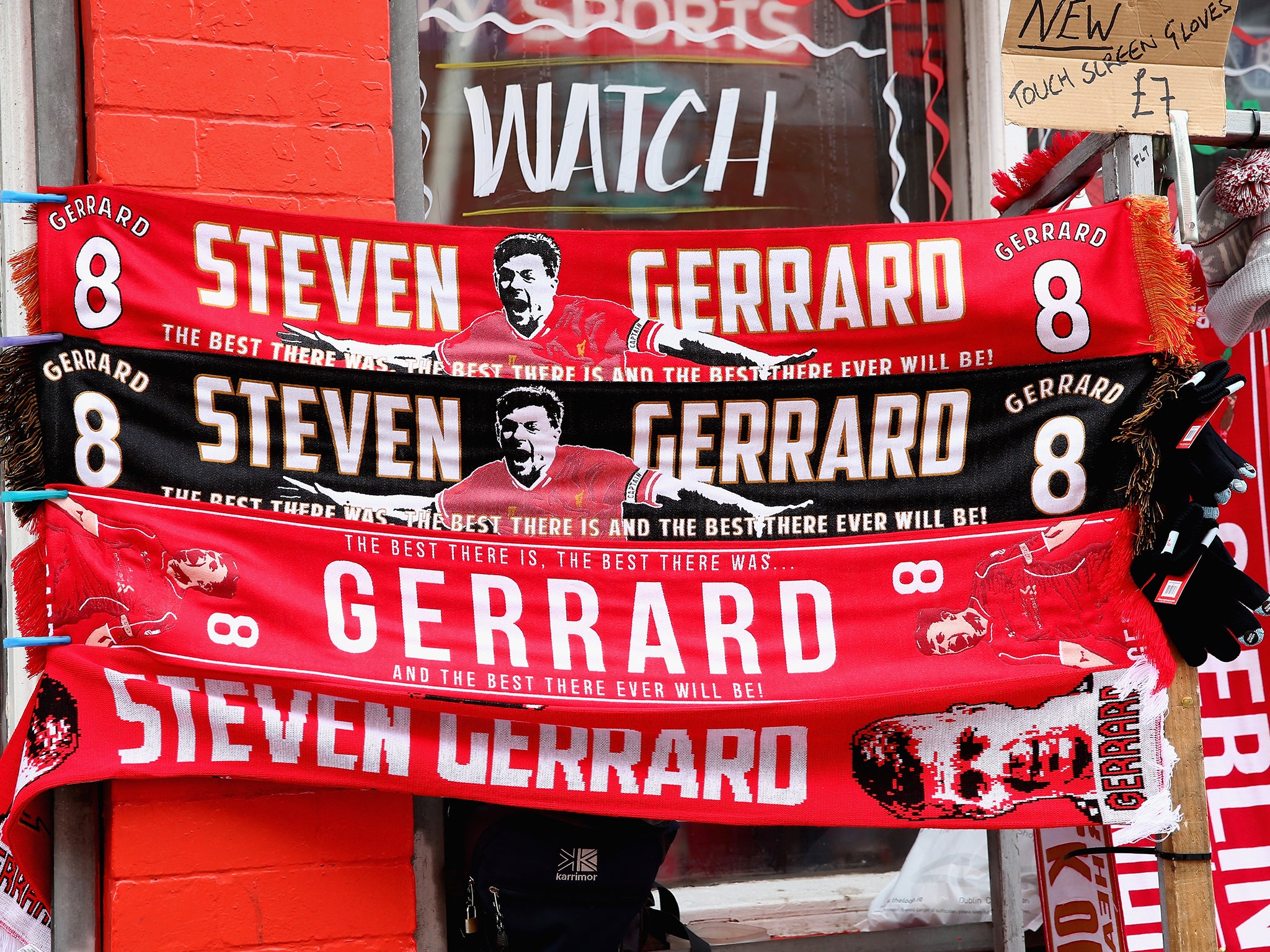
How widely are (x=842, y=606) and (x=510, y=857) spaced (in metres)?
A: 0.91

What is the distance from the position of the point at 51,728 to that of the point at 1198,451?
2390mm

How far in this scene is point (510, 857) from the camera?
2461mm

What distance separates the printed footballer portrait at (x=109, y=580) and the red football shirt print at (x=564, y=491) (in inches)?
22.8

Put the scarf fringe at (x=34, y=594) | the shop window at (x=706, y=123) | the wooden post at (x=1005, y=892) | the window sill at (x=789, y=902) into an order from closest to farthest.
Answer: the scarf fringe at (x=34, y=594), the wooden post at (x=1005, y=892), the window sill at (x=789, y=902), the shop window at (x=706, y=123)

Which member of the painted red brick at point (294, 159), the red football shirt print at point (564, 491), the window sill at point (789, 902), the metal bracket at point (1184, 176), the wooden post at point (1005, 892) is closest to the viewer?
the metal bracket at point (1184, 176)

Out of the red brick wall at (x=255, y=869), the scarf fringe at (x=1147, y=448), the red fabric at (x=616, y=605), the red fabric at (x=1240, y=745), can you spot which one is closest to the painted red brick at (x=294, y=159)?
the red fabric at (x=616, y=605)

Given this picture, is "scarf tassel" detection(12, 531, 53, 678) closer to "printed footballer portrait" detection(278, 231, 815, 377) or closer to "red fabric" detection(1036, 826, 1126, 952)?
"printed footballer portrait" detection(278, 231, 815, 377)

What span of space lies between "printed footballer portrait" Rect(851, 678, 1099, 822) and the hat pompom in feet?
3.62

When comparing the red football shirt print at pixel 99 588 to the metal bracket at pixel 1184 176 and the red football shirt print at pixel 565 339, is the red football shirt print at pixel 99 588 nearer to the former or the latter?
the red football shirt print at pixel 565 339

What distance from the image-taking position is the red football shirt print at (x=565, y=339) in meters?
2.46

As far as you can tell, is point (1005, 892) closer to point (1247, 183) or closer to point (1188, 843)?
point (1188, 843)

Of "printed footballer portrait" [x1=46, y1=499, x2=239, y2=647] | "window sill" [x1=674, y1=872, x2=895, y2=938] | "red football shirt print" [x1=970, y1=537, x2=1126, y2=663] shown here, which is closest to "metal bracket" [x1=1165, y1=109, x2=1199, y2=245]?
"red football shirt print" [x1=970, y1=537, x2=1126, y2=663]

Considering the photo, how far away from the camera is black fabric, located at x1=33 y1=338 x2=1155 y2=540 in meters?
2.35

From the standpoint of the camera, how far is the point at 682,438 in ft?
8.11
